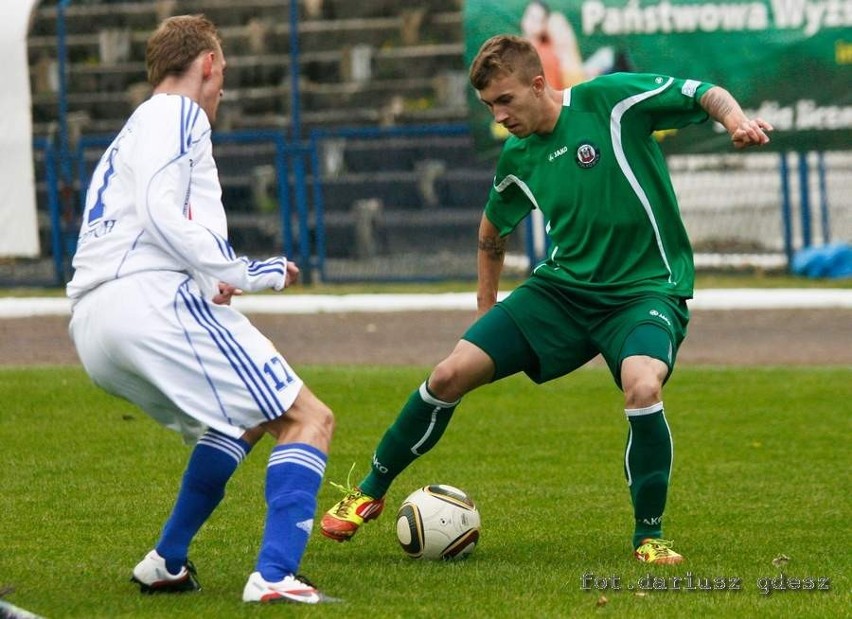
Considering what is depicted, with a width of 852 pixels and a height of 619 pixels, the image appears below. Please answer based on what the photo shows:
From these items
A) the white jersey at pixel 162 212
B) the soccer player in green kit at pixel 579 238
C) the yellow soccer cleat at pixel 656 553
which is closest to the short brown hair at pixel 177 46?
the white jersey at pixel 162 212

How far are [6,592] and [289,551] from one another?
1.02m

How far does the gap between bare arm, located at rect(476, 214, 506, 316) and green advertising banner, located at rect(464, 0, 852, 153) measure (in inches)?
438

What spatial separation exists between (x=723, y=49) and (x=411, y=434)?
12089 millimetres

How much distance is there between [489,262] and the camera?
6.94 m

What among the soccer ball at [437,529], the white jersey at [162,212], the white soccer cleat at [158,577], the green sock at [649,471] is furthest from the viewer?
A: the soccer ball at [437,529]

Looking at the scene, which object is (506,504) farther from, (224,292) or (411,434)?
(224,292)

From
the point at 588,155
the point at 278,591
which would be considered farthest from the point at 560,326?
the point at 278,591

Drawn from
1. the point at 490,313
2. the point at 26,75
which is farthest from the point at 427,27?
the point at 490,313

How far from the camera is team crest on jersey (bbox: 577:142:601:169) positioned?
646 cm

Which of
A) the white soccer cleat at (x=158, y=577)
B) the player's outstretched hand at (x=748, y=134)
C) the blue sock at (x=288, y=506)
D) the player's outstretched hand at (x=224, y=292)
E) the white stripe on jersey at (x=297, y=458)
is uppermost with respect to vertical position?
the player's outstretched hand at (x=748, y=134)

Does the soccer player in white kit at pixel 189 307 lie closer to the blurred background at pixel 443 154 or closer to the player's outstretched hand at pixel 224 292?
the player's outstretched hand at pixel 224 292

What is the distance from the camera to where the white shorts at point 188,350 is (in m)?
5.07

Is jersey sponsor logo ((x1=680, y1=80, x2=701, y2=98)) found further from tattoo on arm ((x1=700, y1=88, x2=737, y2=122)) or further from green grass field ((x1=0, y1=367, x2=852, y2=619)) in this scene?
green grass field ((x1=0, y1=367, x2=852, y2=619))

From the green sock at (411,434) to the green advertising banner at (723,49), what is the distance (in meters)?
11.6
